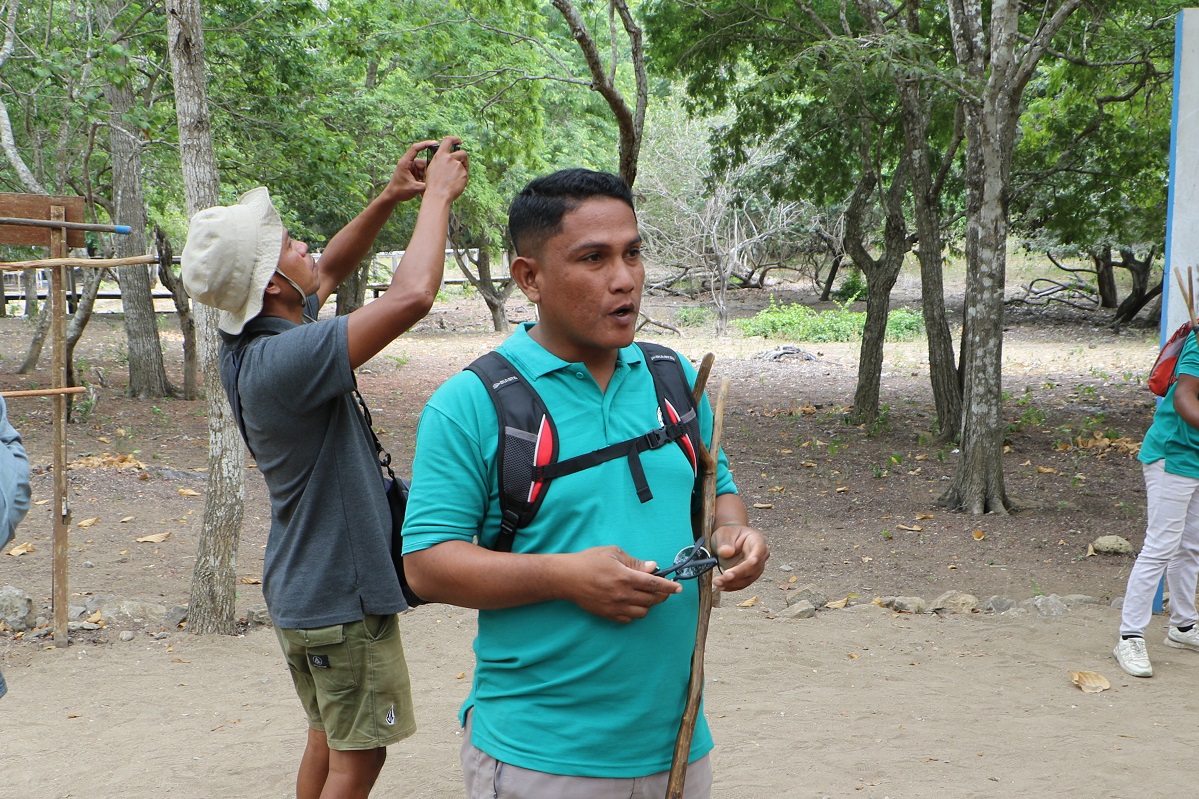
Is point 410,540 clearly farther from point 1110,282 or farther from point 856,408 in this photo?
point 1110,282

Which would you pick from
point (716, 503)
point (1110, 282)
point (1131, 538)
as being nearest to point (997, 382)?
point (1131, 538)

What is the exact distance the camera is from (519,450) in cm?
176

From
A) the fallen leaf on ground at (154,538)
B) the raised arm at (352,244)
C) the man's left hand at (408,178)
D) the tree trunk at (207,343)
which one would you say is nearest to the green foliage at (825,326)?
the fallen leaf on ground at (154,538)

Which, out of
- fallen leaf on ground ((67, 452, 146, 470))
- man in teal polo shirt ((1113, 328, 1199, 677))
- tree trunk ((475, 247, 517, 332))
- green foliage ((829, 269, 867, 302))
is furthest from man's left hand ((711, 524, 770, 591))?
green foliage ((829, 269, 867, 302))

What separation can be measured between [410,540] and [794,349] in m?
20.5

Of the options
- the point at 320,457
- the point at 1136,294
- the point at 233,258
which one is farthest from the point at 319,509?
the point at 1136,294

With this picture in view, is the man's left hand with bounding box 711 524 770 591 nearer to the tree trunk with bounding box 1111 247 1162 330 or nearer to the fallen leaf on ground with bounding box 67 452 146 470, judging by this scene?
the fallen leaf on ground with bounding box 67 452 146 470

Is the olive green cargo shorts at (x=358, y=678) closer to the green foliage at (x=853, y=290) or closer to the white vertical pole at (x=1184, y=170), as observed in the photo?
the white vertical pole at (x=1184, y=170)

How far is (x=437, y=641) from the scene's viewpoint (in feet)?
19.2

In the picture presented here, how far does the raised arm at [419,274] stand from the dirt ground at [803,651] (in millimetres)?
2286

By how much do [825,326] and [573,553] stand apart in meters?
24.2

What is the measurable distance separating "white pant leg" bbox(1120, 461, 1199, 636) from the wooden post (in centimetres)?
539

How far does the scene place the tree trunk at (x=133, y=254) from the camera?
1303 centimetres

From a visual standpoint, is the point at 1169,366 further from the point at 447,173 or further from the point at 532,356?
the point at 532,356
